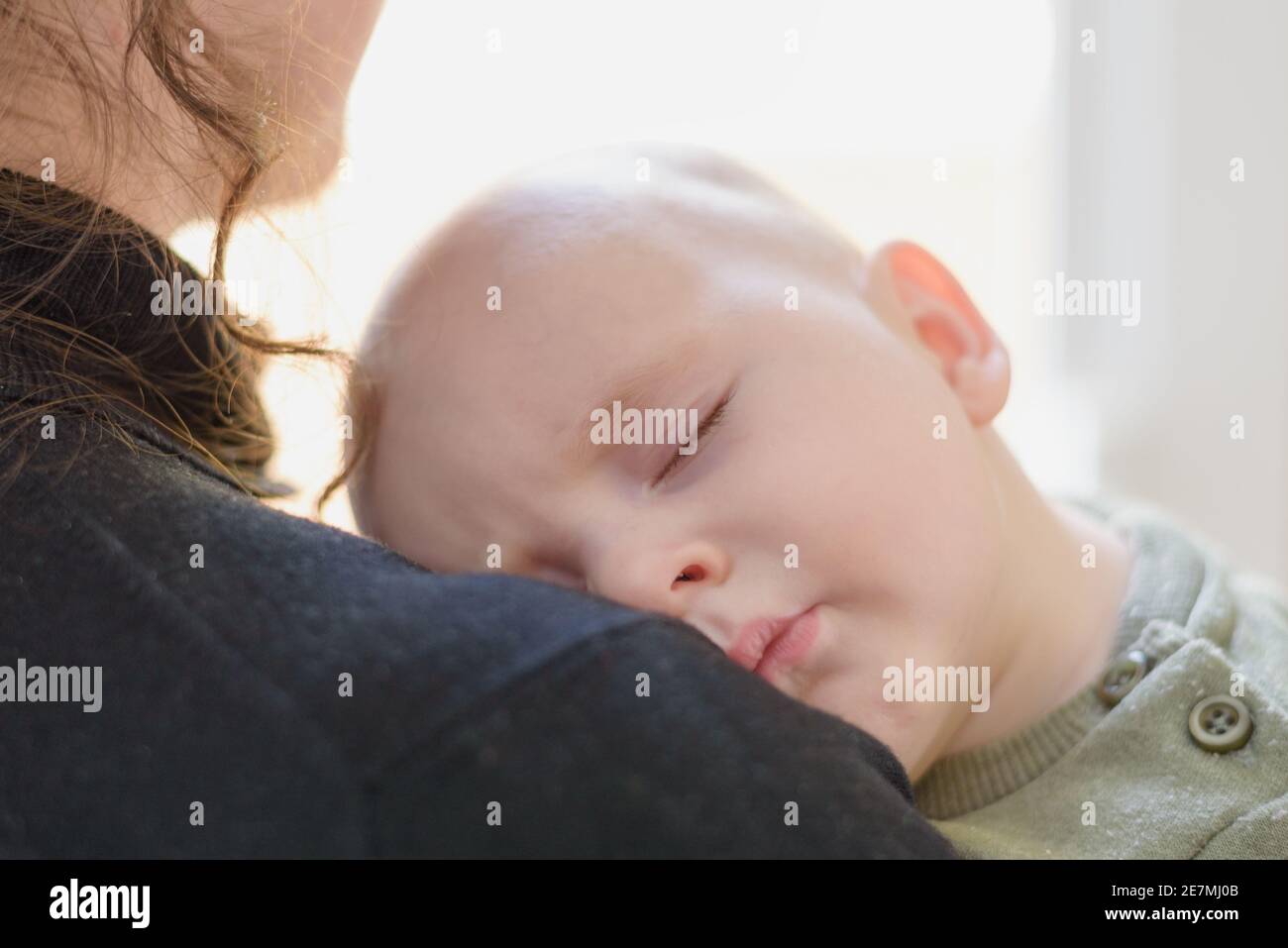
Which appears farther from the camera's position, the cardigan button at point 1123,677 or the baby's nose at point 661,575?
the cardigan button at point 1123,677

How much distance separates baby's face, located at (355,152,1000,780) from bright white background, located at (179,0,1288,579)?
686mm

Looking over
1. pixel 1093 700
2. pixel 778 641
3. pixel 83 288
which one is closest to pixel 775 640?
pixel 778 641

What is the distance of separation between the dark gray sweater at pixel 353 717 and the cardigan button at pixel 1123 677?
0.33m

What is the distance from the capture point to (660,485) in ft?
2.66

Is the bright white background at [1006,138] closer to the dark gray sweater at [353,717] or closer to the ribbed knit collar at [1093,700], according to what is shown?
the ribbed knit collar at [1093,700]

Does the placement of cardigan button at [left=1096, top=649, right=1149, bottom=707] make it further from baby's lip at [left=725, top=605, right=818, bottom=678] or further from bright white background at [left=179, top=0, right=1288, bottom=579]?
bright white background at [left=179, top=0, right=1288, bottom=579]

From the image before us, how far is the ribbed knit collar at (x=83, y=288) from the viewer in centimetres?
68

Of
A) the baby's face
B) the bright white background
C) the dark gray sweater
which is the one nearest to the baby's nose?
the baby's face

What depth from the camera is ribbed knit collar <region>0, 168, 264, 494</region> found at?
2.22 ft

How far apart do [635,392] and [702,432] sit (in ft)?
0.18

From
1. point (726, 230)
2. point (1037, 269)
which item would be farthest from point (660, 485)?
point (1037, 269)

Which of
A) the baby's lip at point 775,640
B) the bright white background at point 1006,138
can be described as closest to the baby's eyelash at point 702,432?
the baby's lip at point 775,640

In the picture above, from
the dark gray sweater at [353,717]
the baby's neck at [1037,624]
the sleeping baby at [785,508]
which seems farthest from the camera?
the baby's neck at [1037,624]

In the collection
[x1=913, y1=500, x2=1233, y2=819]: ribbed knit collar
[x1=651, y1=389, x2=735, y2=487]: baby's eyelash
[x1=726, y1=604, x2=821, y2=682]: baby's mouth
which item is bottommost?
[x1=913, y1=500, x2=1233, y2=819]: ribbed knit collar
